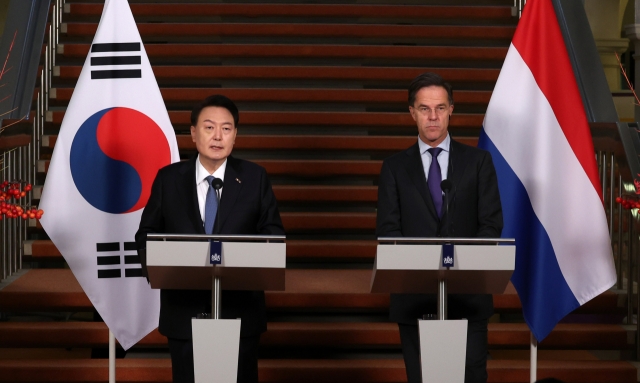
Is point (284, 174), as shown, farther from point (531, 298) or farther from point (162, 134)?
point (531, 298)

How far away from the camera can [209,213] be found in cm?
357

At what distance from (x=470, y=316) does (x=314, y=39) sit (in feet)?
15.8

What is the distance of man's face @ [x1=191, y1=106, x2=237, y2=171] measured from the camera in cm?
357

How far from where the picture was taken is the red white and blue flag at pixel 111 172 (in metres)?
4.27

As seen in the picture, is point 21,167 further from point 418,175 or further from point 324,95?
point 418,175

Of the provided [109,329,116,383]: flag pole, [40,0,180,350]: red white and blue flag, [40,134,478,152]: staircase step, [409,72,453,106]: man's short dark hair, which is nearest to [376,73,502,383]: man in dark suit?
[409,72,453,106]: man's short dark hair

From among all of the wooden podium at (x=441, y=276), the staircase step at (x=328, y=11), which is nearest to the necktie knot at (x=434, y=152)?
the wooden podium at (x=441, y=276)

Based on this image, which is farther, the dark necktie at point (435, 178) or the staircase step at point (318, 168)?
the staircase step at point (318, 168)

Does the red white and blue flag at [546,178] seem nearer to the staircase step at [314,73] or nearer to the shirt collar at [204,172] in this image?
the shirt collar at [204,172]

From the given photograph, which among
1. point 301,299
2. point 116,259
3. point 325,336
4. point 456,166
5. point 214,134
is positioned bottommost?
point 325,336

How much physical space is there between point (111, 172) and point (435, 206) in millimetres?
1668

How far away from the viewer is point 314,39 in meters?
7.97

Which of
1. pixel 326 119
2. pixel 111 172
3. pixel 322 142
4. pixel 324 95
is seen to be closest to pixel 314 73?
pixel 324 95

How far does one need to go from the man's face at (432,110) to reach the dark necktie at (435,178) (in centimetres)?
6
